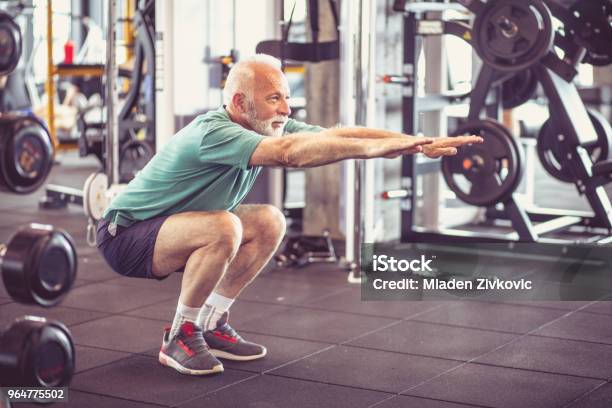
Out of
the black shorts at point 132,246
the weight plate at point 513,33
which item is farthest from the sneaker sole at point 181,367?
the weight plate at point 513,33

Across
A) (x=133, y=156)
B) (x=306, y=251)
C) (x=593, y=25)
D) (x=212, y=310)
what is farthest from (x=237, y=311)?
(x=133, y=156)

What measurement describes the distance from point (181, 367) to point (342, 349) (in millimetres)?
567

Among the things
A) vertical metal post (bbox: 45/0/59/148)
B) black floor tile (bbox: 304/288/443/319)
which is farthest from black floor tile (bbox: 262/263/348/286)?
vertical metal post (bbox: 45/0/59/148)

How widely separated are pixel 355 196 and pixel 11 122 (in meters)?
2.26

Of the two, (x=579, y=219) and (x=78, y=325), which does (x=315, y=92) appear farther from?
(x=78, y=325)

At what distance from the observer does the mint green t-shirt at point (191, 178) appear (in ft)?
8.41

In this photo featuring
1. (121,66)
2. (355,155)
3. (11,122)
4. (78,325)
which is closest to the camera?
(11,122)

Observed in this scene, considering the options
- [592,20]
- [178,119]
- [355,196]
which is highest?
[592,20]

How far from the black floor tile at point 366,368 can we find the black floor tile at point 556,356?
0.20 meters

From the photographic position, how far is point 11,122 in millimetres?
1948

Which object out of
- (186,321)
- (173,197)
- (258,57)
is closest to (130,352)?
(186,321)

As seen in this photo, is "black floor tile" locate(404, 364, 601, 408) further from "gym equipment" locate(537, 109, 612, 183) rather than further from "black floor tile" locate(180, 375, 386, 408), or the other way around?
"gym equipment" locate(537, 109, 612, 183)

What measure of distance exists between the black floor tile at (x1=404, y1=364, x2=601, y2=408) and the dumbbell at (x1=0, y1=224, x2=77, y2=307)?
1.07 meters

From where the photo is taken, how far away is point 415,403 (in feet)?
8.09
